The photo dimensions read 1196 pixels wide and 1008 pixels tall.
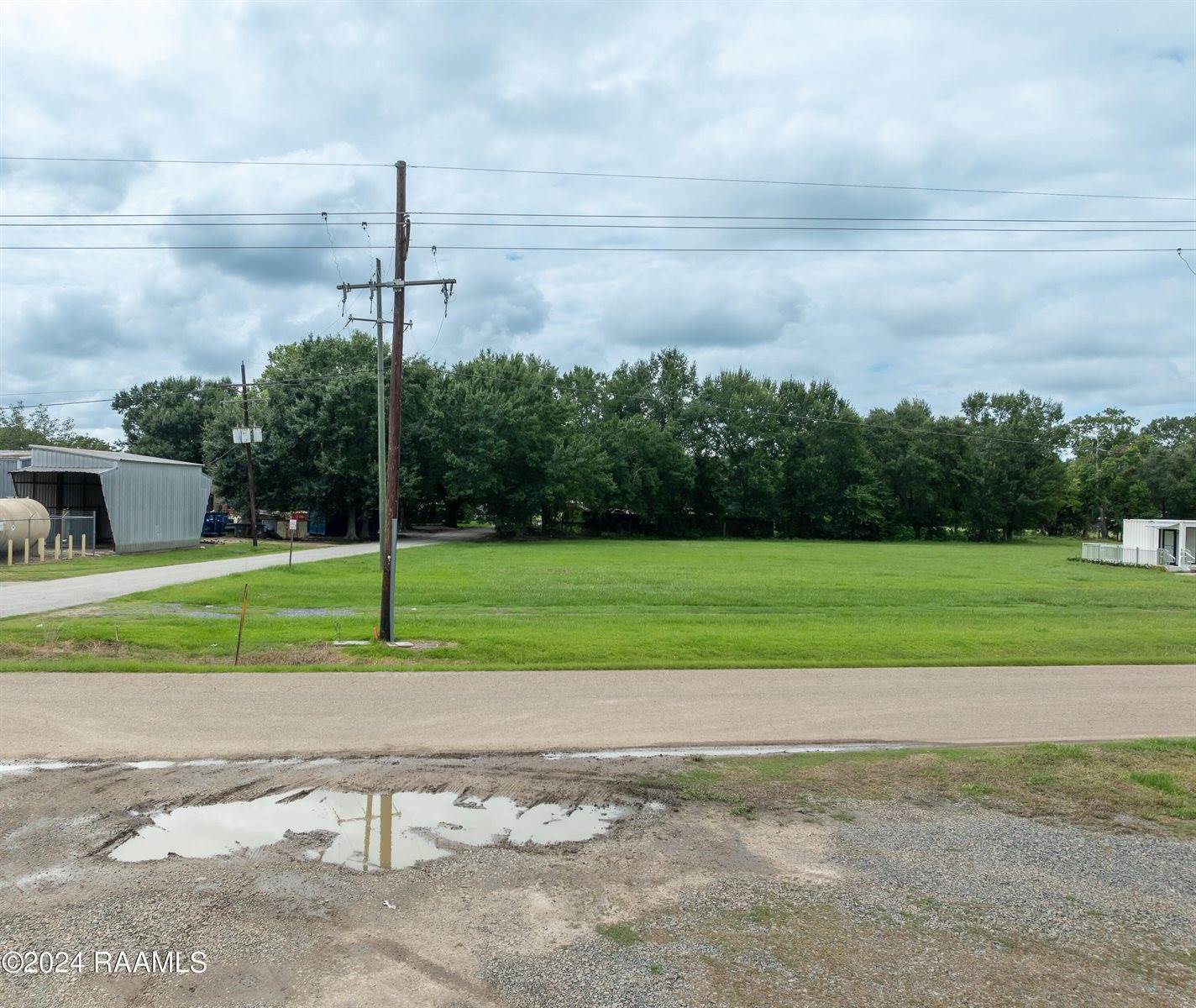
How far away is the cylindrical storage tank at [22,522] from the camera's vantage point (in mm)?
32969

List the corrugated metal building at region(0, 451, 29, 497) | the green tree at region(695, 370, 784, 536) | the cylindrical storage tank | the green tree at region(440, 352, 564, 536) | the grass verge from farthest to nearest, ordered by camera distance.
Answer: the green tree at region(695, 370, 784, 536) < the green tree at region(440, 352, 564, 536) < the corrugated metal building at region(0, 451, 29, 497) < the cylindrical storage tank < the grass verge

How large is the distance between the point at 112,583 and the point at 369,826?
2174cm

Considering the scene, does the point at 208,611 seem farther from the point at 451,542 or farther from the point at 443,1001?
the point at 451,542

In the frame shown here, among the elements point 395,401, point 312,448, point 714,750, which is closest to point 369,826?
point 714,750

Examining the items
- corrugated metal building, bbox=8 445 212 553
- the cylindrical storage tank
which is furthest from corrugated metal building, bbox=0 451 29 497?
the cylindrical storage tank

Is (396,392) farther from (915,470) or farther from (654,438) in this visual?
(915,470)

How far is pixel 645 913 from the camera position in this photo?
5602 millimetres

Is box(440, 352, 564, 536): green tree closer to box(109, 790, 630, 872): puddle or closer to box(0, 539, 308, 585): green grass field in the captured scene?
box(0, 539, 308, 585): green grass field

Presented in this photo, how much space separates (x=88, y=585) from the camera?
2488 centimetres

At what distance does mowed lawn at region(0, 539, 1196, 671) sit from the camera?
15.6 m

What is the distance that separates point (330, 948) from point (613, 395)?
78.9 metres

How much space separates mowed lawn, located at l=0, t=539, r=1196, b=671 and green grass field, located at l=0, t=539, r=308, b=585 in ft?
17.8

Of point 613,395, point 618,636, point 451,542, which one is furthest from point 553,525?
point 618,636

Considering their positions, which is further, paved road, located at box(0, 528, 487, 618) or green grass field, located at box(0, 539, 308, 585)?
green grass field, located at box(0, 539, 308, 585)
